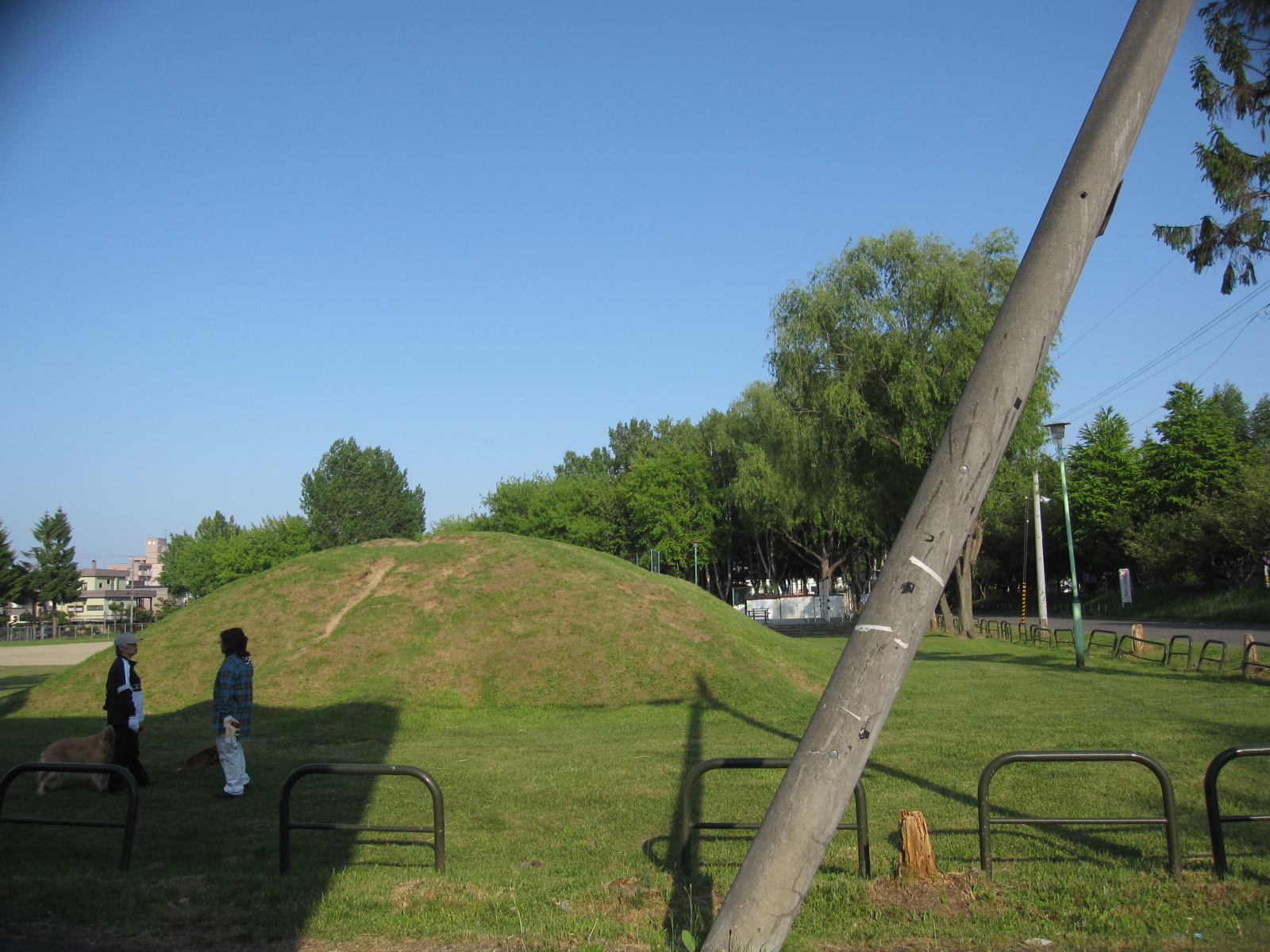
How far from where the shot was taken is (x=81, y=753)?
35.4 feet

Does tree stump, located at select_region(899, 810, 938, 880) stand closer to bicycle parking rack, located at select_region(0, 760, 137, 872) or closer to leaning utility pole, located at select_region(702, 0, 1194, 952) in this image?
leaning utility pole, located at select_region(702, 0, 1194, 952)

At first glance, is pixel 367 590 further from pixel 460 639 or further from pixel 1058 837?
pixel 1058 837

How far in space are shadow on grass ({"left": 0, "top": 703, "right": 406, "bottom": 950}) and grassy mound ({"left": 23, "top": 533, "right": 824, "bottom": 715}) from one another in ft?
18.6

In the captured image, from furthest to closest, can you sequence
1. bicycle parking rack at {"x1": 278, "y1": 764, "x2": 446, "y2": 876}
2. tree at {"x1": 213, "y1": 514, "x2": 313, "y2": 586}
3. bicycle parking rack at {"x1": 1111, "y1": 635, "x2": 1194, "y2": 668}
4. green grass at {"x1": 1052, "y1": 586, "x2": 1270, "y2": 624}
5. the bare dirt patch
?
tree at {"x1": 213, "y1": 514, "x2": 313, "y2": 586}, green grass at {"x1": 1052, "y1": 586, "x2": 1270, "y2": 624}, bicycle parking rack at {"x1": 1111, "y1": 635, "x2": 1194, "y2": 668}, bicycle parking rack at {"x1": 278, "y1": 764, "x2": 446, "y2": 876}, the bare dirt patch

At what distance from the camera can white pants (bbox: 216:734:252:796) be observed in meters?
10.4

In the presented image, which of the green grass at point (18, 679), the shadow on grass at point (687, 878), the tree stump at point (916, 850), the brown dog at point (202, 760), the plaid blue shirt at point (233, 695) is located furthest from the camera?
the green grass at point (18, 679)

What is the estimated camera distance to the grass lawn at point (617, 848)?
5.77 meters

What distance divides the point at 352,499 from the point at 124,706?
10082 cm

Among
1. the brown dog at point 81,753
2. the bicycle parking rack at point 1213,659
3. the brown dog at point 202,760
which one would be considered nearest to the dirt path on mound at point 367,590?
the brown dog at point 202,760

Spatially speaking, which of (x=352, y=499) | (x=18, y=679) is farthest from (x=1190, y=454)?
(x=352, y=499)

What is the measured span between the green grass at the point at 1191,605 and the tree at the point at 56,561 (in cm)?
10679

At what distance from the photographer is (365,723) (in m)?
17.4

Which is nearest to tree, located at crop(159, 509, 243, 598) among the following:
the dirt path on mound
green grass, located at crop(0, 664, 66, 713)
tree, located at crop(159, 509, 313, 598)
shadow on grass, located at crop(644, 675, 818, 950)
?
tree, located at crop(159, 509, 313, 598)

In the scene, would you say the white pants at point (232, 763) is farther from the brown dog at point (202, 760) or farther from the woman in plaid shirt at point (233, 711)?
the brown dog at point (202, 760)
